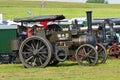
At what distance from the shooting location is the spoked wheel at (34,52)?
13.3m

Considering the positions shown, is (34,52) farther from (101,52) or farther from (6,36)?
(6,36)

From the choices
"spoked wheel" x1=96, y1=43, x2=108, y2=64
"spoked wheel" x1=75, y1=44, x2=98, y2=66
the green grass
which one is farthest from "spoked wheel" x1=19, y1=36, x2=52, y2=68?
"spoked wheel" x1=96, y1=43, x2=108, y2=64

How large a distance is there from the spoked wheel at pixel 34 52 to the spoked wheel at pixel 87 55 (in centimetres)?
92

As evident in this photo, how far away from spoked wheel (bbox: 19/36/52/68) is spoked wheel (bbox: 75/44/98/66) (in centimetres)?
92

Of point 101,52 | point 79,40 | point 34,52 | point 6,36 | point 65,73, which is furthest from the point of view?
point 6,36

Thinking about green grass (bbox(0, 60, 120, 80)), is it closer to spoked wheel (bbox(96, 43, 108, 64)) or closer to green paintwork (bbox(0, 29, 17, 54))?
spoked wheel (bbox(96, 43, 108, 64))

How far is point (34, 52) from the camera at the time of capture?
527 inches

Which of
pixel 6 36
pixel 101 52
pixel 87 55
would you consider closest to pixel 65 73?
pixel 87 55

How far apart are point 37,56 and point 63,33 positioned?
1003 mm

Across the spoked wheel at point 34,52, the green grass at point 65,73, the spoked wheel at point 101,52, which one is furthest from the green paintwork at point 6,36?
the green grass at point 65,73

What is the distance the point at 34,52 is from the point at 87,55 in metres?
1.53

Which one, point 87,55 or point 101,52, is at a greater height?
point 87,55

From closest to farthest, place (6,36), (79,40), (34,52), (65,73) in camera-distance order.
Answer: (65,73)
(34,52)
(79,40)
(6,36)

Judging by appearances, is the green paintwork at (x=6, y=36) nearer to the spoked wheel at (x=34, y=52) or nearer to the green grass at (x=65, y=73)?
the spoked wheel at (x=34, y=52)
